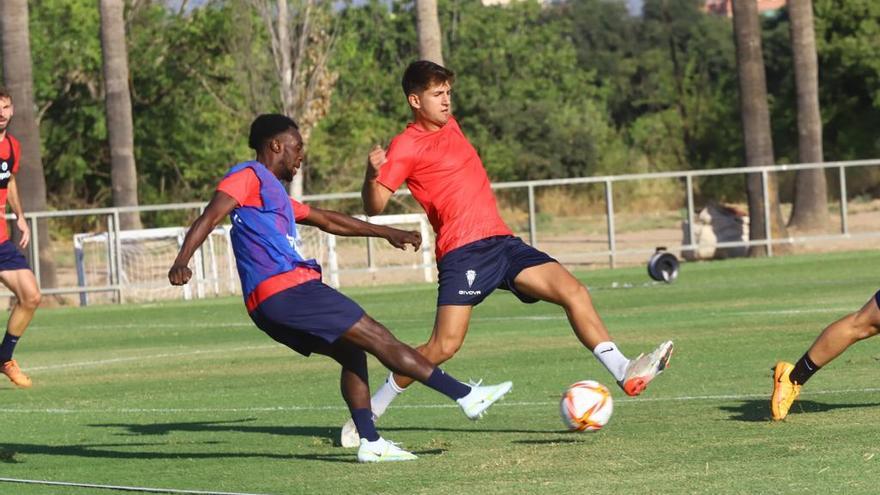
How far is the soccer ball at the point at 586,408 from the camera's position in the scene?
970 centimetres

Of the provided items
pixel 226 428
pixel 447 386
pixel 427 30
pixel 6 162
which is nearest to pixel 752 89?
pixel 427 30

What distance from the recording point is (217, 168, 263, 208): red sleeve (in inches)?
371

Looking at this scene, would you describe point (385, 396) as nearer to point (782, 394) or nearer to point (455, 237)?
point (455, 237)

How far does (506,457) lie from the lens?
31.0ft

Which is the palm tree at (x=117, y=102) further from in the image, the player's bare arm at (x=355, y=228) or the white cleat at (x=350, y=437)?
the player's bare arm at (x=355, y=228)

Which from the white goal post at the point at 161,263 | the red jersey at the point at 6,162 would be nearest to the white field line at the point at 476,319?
the white goal post at the point at 161,263

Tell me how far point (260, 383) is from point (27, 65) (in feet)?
61.0

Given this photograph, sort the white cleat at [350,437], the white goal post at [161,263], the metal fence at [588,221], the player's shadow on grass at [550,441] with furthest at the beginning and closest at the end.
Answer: the metal fence at [588,221]
the white goal post at [161,263]
the white cleat at [350,437]
the player's shadow on grass at [550,441]

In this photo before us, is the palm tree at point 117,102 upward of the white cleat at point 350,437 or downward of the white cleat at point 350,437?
upward

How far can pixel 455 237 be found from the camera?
10.4 m

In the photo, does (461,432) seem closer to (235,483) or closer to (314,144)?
(235,483)

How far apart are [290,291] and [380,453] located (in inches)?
40.4

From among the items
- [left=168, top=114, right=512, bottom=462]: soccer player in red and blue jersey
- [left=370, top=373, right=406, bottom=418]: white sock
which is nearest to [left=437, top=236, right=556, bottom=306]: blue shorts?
[left=168, top=114, right=512, bottom=462]: soccer player in red and blue jersey

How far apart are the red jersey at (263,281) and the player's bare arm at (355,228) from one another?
0.57 meters
